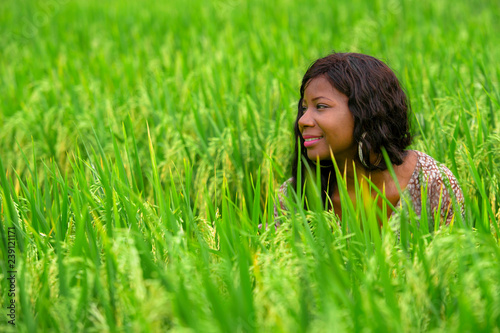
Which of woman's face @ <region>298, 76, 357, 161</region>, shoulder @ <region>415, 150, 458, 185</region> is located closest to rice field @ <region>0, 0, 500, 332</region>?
shoulder @ <region>415, 150, 458, 185</region>

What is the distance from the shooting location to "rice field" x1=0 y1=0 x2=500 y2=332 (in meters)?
0.95

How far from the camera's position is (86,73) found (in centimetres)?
387

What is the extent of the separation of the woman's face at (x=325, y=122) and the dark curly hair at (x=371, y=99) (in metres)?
0.02

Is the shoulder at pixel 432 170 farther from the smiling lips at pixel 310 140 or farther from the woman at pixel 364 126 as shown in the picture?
the smiling lips at pixel 310 140

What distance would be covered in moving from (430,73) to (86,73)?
7.91ft

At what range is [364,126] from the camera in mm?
1573

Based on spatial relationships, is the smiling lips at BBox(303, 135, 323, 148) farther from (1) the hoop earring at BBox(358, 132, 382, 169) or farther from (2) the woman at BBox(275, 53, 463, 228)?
(1) the hoop earring at BBox(358, 132, 382, 169)

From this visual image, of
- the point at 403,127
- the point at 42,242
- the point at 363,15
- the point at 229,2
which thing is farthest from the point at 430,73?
the point at 229,2

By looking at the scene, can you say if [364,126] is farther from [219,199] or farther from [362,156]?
[219,199]

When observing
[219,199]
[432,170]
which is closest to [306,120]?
[432,170]

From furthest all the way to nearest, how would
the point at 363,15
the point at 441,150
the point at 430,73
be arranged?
the point at 363,15
the point at 430,73
the point at 441,150

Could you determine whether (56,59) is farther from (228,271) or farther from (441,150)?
(228,271)

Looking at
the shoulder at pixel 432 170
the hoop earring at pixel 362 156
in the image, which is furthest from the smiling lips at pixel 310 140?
the shoulder at pixel 432 170

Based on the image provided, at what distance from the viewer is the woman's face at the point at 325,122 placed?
5.10 ft
